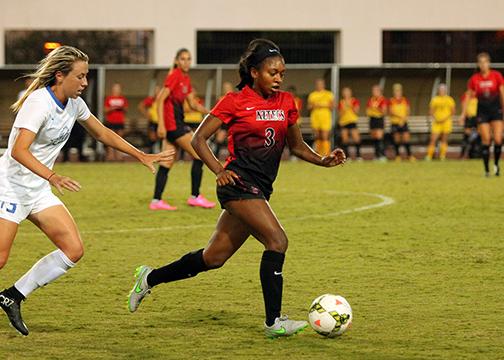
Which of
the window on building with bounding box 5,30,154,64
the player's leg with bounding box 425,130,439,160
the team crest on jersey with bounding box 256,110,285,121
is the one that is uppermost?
the window on building with bounding box 5,30,154,64

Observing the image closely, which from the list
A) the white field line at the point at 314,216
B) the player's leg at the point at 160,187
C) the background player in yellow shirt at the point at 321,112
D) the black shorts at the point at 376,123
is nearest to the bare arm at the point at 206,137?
the white field line at the point at 314,216

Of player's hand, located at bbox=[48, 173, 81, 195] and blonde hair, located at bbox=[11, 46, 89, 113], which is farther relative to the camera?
blonde hair, located at bbox=[11, 46, 89, 113]

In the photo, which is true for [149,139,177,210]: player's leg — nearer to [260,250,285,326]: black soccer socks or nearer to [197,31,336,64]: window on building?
[260,250,285,326]: black soccer socks

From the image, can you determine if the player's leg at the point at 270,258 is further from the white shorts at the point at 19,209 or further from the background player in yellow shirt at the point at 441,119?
the background player in yellow shirt at the point at 441,119

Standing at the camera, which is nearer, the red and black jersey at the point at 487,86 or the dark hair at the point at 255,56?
the dark hair at the point at 255,56

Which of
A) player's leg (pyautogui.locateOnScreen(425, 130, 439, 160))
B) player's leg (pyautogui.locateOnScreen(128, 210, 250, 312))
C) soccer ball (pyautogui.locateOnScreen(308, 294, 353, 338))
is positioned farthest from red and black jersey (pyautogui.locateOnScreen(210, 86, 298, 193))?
player's leg (pyautogui.locateOnScreen(425, 130, 439, 160))

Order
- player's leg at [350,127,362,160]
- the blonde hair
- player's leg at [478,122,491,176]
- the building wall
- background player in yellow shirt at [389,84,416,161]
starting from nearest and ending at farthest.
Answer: the blonde hair < player's leg at [478,122,491,176] < background player in yellow shirt at [389,84,416,161] < player's leg at [350,127,362,160] < the building wall

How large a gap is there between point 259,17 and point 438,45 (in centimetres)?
588

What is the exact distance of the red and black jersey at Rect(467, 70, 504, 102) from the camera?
881 inches

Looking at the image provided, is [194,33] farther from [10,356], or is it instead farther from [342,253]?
[10,356]

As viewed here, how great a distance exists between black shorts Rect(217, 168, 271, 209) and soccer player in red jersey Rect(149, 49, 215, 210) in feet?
27.5

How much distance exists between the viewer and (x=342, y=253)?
12.1 meters

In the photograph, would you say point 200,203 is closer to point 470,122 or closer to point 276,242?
point 276,242

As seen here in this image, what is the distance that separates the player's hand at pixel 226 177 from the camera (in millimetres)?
7812
